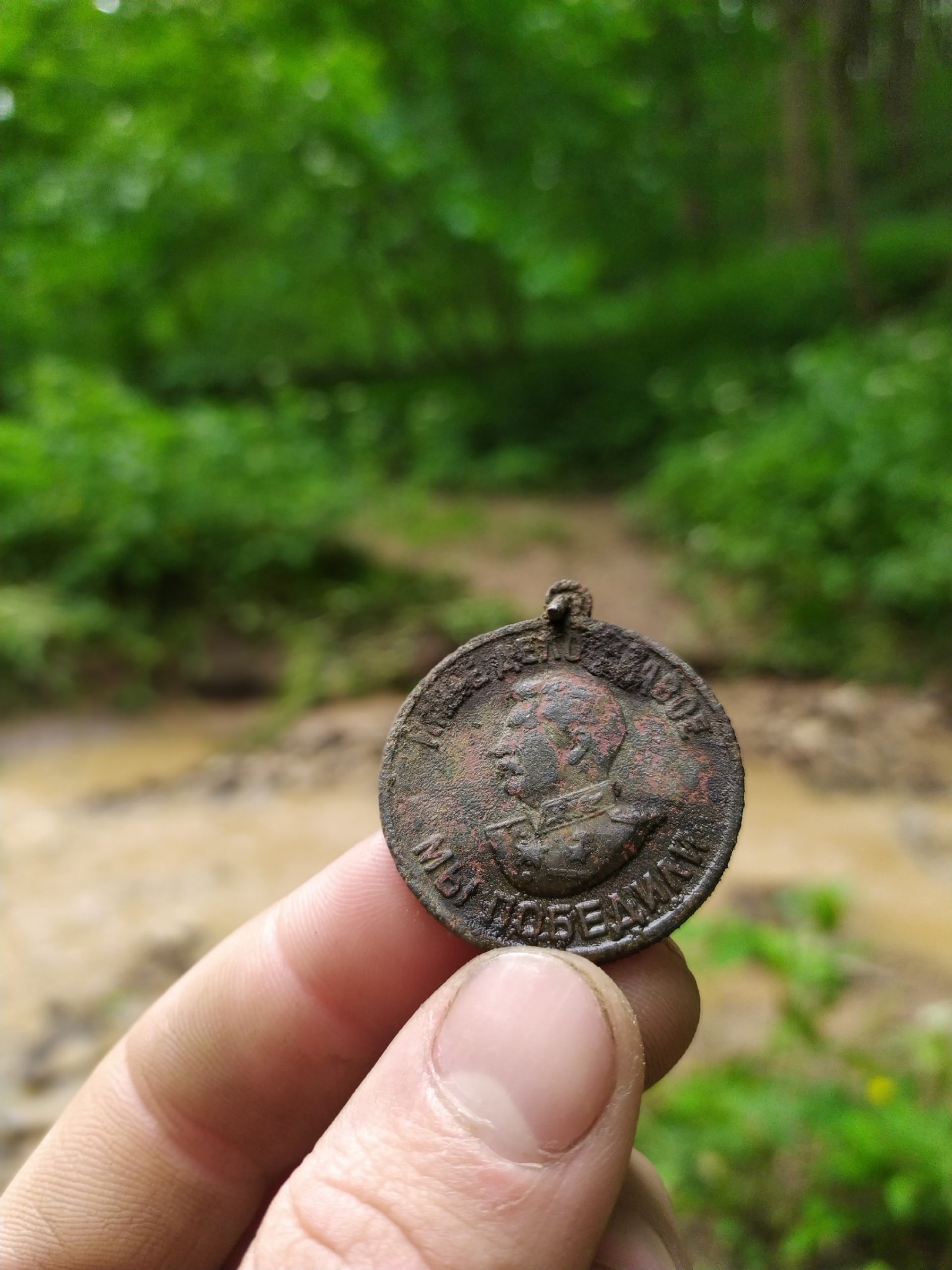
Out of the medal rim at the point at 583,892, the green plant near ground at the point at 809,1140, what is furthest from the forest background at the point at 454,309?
the medal rim at the point at 583,892

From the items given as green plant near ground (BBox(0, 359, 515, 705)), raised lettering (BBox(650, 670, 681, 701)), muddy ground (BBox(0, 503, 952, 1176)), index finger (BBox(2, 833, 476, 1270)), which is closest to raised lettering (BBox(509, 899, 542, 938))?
index finger (BBox(2, 833, 476, 1270))

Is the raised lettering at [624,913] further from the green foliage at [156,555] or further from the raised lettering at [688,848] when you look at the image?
the green foliage at [156,555]

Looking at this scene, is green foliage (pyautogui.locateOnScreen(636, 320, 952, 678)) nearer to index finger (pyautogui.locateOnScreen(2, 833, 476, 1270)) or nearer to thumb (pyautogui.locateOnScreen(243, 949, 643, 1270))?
index finger (pyautogui.locateOnScreen(2, 833, 476, 1270))

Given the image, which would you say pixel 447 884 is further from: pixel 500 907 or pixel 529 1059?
pixel 529 1059

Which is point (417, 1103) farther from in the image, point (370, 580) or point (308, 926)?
point (370, 580)

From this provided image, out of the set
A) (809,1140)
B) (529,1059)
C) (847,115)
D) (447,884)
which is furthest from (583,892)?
(847,115)

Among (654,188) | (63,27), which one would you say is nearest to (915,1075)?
(63,27)
